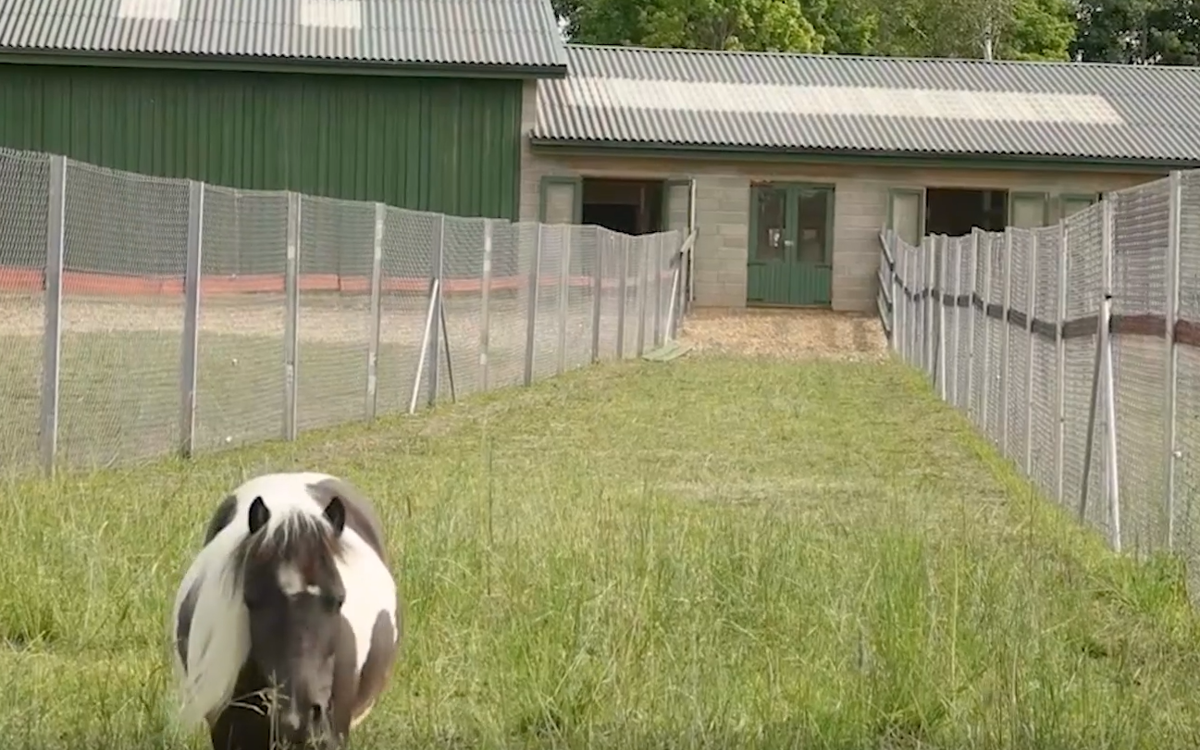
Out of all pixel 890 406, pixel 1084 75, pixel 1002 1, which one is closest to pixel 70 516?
pixel 890 406

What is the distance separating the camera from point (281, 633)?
14.2 feet

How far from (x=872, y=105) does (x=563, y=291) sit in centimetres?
1616

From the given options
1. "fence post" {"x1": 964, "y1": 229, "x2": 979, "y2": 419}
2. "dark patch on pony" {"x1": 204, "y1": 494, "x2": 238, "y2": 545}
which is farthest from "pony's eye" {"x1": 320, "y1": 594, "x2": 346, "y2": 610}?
"fence post" {"x1": 964, "y1": 229, "x2": 979, "y2": 419}

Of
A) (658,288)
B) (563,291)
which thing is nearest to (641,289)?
(658,288)

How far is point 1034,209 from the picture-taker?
35.5m

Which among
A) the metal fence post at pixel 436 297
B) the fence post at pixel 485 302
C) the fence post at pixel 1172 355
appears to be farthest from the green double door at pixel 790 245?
the fence post at pixel 1172 355

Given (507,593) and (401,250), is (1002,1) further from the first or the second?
(507,593)

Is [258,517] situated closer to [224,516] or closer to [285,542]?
[285,542]

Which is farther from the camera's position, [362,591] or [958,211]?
[958,211]

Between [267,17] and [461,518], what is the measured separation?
86.6 ft

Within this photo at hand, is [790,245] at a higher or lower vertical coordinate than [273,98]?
lower

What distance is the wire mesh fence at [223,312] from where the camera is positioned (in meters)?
10.6

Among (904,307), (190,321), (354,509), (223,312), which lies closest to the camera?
(354,509)

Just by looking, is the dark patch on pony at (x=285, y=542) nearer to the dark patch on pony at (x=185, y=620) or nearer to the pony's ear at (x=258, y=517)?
the pony's ear at (x=258, y=517)
